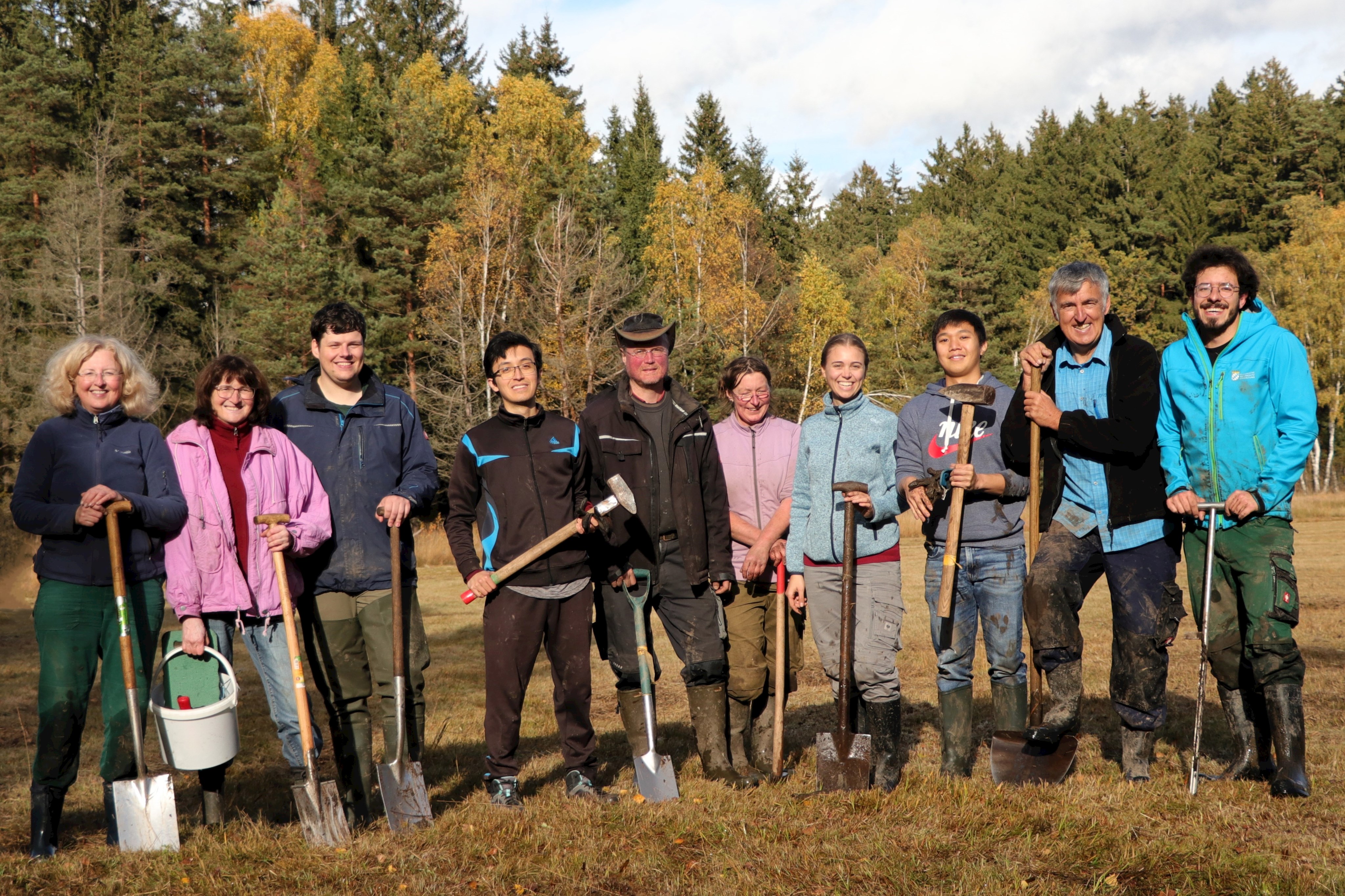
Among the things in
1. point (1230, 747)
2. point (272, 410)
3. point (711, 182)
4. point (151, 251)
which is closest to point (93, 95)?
point (151, 251)

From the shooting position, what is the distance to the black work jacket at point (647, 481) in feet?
19.0

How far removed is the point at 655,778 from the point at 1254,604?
3.05 metres

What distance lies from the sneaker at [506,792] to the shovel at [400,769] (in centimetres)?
34

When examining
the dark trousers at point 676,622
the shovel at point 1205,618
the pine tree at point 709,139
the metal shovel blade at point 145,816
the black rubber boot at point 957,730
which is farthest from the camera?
the pine tree at point 709,139

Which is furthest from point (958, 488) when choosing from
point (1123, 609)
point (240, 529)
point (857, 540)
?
point (240, 529)

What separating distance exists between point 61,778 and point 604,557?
2.75m

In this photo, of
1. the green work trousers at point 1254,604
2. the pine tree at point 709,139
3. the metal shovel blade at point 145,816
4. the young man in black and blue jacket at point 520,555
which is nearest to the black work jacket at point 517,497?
Result: the young man in black and blue jacket at point 520,555

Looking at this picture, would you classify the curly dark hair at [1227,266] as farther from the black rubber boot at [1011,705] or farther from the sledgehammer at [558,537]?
the sledgehammer at [558,537]

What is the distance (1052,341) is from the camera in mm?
5672

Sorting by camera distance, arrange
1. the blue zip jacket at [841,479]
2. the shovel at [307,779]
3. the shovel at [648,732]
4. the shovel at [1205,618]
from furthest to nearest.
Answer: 1. the blue zip jacket at [841,479]
2. the shovel at [648,732]
3. the shovel at [1205,618]
4. the shovel at [307,779]

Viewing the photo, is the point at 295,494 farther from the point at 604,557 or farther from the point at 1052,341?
the point at 1052,341

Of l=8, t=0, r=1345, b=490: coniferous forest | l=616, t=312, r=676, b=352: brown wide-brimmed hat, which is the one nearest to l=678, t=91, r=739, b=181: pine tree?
l=8, t=0, r=1345, b=490: coniferous forest

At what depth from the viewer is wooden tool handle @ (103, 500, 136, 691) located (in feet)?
15.7

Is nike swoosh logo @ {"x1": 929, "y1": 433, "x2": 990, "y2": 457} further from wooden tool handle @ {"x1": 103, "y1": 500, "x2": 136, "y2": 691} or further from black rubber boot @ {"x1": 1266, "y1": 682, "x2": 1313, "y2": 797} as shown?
wooden tool handle @ {"x1": 103, "y1": 500, "x2": 136, "y2": 691}
